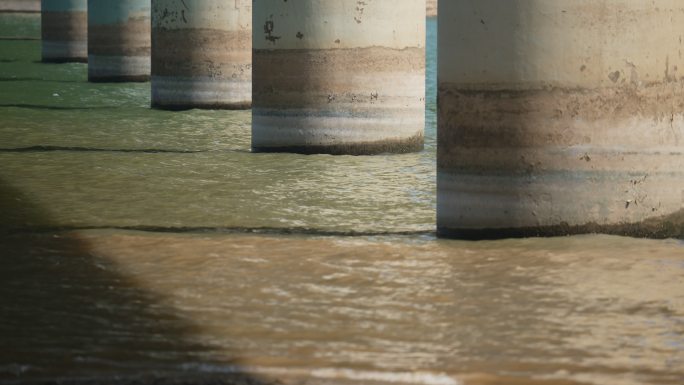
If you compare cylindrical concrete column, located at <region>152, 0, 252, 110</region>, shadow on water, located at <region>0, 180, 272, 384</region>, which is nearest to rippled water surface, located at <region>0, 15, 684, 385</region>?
shadow on water, located at <region>0, 180, 272, 384</region>

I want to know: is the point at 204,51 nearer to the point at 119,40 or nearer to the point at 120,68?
the point at 119,40

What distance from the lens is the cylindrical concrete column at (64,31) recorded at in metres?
37.1

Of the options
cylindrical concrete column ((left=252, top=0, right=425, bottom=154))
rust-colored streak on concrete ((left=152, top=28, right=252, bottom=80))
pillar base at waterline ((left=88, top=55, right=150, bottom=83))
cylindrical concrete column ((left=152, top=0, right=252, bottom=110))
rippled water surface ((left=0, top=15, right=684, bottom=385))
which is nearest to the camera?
rippled water surface ((left=0, top=15, right=684, bottom=385))

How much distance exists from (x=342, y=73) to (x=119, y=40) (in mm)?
14804

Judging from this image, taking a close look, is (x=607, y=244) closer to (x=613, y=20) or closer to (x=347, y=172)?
(x=613, y=20)

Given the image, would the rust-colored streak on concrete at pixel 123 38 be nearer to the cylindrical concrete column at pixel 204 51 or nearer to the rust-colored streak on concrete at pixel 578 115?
the cylindrical concrete column at pixel 204 51

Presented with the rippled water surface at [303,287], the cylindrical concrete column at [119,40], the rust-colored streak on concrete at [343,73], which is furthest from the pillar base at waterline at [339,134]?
Result: the cylindrical concrete column at [119,40]

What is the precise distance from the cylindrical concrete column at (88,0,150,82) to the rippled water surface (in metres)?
15.0

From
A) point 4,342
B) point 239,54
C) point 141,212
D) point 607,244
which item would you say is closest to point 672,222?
point 607,244

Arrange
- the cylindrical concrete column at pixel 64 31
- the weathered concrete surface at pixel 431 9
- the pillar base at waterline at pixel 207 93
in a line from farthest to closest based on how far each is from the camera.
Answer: the weathered concrete surface at pixel 431 9
the cylindrical concrete column at pixel 64 31
the pillar base at waterline at pixel 207 93

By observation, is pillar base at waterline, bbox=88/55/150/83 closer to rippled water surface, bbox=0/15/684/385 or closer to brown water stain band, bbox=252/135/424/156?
brown water stain band, bbox=252/135/424/156

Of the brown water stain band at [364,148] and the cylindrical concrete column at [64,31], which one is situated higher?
the cylindrical concrete column at [64,31]

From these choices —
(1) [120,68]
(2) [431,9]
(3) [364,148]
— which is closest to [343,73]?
(3) [364,148]

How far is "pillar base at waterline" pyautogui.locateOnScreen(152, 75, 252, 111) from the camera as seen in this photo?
22.0 meters
